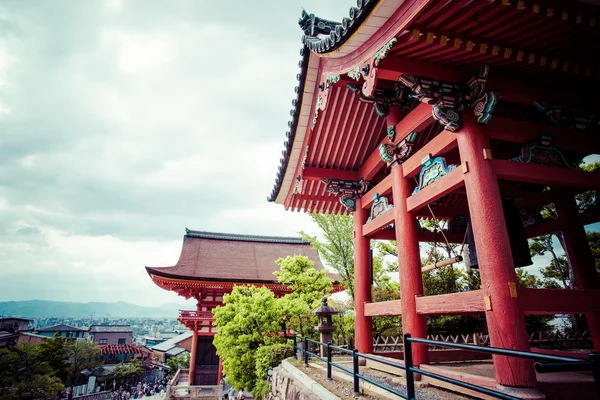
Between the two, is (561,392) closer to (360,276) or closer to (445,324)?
(360,276)

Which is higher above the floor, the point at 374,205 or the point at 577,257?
the point at 374,205

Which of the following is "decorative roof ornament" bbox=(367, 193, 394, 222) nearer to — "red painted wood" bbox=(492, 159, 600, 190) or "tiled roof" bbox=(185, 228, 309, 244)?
"red painted wood" bbox=(492, 159, 600, 190)

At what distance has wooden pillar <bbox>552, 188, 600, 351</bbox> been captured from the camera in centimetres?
493

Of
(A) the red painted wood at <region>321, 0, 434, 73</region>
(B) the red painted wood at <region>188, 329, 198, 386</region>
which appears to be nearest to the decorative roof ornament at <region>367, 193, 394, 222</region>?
(A) the red painted wood at <region>321, 0, 434, 73</region>

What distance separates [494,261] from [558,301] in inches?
35.4

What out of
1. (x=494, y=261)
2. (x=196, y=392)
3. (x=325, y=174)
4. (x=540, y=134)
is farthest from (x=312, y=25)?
(x=196, y=392)

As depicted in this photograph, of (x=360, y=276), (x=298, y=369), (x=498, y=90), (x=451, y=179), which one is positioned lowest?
(x=298, y=369)

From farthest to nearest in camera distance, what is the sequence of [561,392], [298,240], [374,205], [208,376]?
[298,240], [208,376], [374,205], [561,392]

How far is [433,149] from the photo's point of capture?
4398 millimetres

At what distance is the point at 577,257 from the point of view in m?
5.06

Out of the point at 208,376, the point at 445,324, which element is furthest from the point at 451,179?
the point at 208,376

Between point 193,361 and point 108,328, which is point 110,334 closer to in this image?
point 108,328

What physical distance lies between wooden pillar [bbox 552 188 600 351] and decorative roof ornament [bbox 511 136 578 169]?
161 cm

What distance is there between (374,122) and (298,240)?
21052 mm
